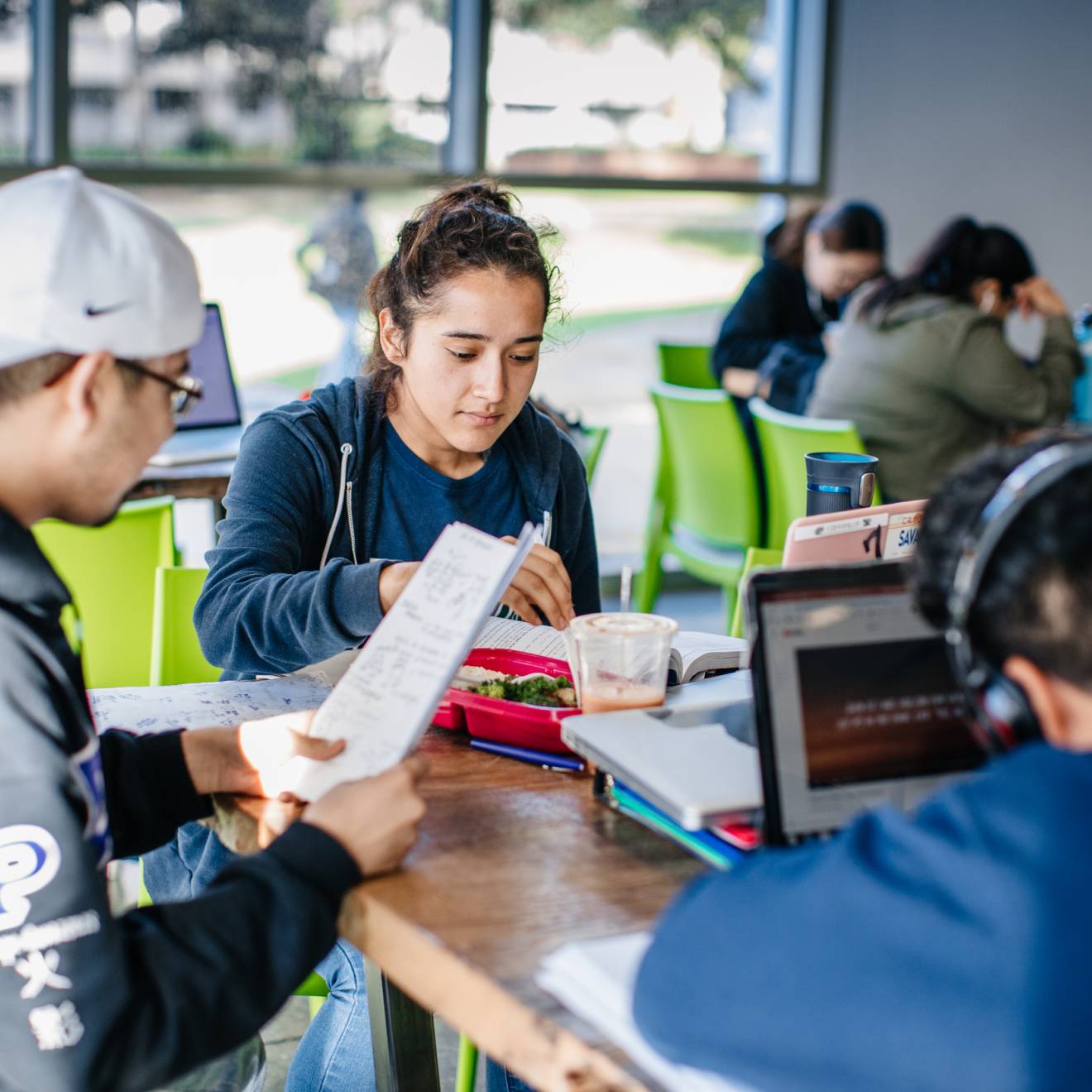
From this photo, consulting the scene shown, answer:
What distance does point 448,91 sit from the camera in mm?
4977

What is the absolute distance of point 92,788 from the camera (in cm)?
110

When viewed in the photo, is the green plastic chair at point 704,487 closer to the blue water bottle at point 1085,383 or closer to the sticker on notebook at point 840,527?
the blue water bottle at point 1085,383

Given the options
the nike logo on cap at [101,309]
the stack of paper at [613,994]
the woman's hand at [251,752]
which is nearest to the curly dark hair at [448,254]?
the woman's hand at [251,752]

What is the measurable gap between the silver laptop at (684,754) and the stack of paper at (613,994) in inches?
5.3

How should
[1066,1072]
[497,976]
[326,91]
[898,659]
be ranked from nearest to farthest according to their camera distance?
[1066,1072] → [497,976] → [898,659] → [326,91]

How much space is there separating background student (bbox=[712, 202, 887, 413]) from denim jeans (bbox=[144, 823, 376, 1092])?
313cm

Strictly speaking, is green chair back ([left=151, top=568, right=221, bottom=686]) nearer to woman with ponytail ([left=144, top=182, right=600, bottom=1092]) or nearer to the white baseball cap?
woman with ponytail ([left=144, top=182, right=600, bottom=1092])

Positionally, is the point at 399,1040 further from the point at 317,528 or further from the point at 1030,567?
the point at 1030,567

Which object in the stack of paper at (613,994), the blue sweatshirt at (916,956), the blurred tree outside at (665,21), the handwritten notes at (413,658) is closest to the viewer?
the blue sweatshirt at (916,956)

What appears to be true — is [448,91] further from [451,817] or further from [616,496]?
[451,817]

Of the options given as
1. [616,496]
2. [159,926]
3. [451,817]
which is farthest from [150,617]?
[616,496]

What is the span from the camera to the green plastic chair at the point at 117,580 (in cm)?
234

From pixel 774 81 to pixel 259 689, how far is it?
4520 mm

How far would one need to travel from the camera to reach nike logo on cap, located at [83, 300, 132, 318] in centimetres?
109
